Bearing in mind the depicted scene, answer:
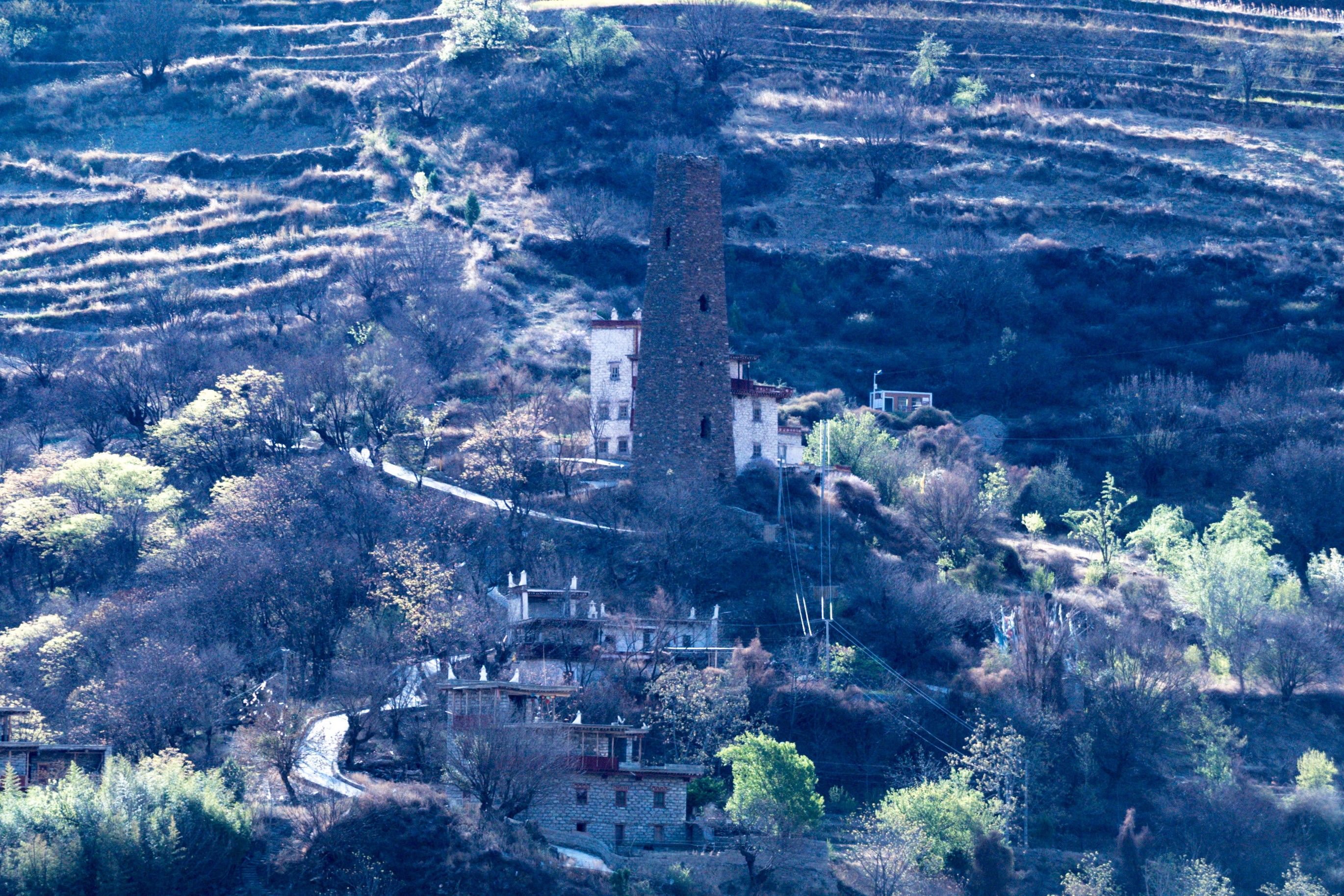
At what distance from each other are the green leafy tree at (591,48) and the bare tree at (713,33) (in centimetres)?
369

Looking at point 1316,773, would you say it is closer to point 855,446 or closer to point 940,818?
point 940,818

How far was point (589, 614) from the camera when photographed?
5309 centimetres

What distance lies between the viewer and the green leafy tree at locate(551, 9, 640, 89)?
10862cm

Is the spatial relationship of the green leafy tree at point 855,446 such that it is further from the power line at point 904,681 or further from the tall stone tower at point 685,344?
the power line at point 904,681

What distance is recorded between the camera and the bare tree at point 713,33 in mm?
111875

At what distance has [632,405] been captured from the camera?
6662 cm

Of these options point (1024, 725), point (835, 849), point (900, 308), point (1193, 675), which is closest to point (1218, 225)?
point (900, 308)

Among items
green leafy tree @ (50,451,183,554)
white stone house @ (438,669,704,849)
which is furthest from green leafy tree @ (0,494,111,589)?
white stone house @ (438,669,704,849)

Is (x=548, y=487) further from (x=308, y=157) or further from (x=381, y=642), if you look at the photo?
(x=308, y=157)

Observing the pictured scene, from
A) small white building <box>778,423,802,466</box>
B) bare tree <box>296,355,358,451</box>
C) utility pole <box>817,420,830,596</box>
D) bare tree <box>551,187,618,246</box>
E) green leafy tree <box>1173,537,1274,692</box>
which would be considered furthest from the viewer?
bare tree <box>551,187,618,246</box>

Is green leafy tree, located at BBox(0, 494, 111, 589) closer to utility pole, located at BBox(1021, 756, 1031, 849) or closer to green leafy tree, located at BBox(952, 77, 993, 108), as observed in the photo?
utility pole, located at BBox(1021, 756, 1031, 849)

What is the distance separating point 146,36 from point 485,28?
70.4 feet

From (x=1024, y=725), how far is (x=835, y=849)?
7.76 m

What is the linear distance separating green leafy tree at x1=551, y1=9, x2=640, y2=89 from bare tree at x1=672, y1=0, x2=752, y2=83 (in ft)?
12.1
